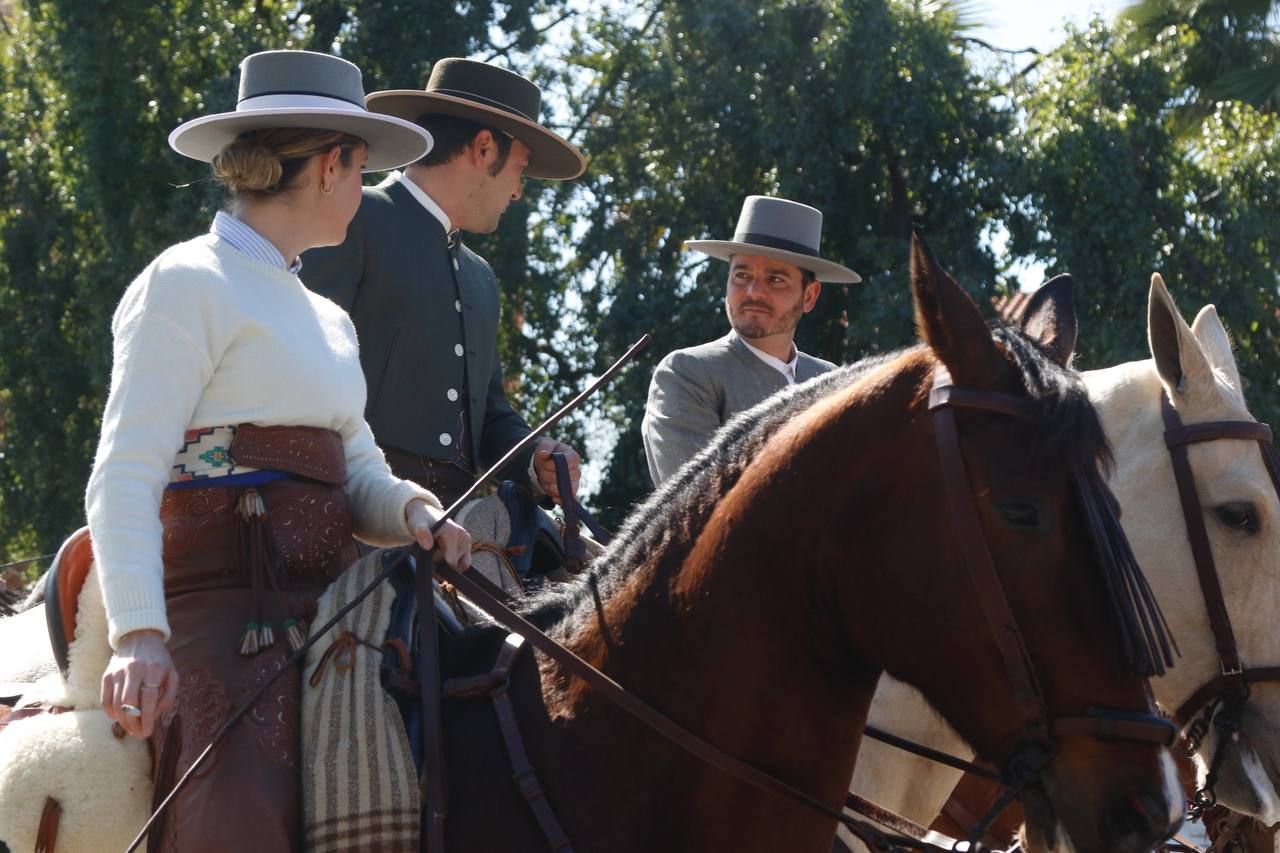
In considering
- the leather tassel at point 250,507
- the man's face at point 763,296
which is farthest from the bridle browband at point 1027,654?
the man's face at point 763,296

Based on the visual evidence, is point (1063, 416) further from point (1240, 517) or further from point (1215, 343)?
point (1215, 343)

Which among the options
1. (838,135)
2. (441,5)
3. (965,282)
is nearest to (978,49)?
(838,135)

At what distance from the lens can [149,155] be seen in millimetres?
15812

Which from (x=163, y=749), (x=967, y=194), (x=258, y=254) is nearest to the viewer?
(x=163, y=749)

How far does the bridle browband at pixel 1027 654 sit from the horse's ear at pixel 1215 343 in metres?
1.99

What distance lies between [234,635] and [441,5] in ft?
45.4

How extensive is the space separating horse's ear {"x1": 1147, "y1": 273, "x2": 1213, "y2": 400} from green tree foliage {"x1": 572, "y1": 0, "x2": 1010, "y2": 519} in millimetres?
7995

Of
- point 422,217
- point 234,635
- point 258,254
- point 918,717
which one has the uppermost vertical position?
point 422,217

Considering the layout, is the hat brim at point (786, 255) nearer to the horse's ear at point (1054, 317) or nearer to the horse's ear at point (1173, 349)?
the horse's ear at point (1173, 349)

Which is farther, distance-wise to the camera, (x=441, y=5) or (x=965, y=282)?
(x=441, y=5)

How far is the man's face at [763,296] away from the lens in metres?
5.44

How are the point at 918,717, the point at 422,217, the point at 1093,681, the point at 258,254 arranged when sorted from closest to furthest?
the point at 1093,681 → the point at 258,254 → the point at 918,717 → the point at 422,217

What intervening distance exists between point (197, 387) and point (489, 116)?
1972 mm

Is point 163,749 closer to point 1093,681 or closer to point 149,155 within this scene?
point 1093,681
